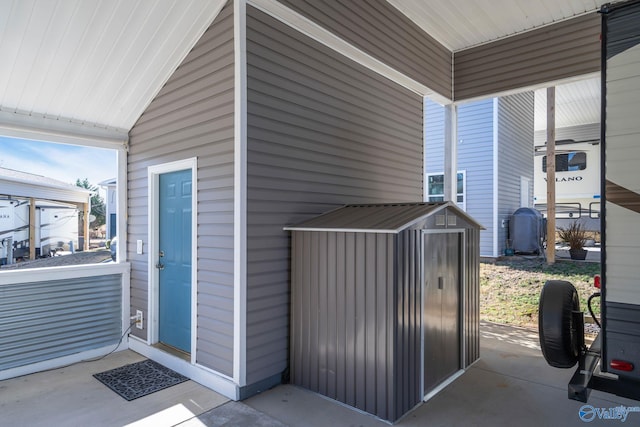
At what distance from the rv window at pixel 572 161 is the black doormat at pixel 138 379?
47.7 ft

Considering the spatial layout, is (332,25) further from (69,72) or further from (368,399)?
(368,399)

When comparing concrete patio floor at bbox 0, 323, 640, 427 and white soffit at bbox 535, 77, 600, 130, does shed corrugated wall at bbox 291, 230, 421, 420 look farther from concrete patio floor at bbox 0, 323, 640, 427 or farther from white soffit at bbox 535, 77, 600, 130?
white soffit at bbox 535, 77, 600, 130

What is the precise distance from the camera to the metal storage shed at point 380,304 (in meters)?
3.02

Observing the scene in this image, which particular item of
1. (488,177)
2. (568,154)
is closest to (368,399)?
(488,177)

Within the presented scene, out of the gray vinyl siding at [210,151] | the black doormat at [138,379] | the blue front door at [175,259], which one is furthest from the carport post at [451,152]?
the black doormat at [138,379]

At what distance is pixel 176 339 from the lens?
4188 millimetres

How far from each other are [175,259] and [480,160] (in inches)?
343

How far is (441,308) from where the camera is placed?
365 cm

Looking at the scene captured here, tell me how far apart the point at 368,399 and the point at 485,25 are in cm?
475

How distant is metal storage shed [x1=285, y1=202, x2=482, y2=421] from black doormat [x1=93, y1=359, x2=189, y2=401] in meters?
1.25

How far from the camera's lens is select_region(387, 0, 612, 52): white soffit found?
4523 millimetres

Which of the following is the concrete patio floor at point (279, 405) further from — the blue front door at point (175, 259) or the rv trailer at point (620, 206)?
the rv trailer at point (620, 206)

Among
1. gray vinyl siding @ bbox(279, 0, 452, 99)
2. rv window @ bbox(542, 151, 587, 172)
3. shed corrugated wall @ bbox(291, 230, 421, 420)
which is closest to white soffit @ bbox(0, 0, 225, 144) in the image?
gray vinyl siding @ bbox(279, 0, 452, 99)

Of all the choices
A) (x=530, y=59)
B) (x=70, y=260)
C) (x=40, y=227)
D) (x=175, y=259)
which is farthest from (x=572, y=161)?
(x=40, y=227)
